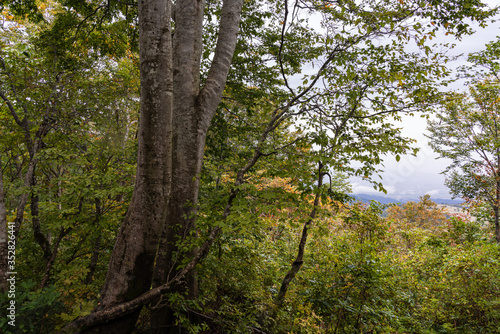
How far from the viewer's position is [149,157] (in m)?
2.46

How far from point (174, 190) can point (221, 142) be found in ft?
5.89

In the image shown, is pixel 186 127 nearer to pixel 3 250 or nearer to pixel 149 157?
pixel 149 157

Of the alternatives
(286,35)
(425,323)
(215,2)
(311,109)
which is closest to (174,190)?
(311,109)

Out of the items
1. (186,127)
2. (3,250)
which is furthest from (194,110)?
(3,250)

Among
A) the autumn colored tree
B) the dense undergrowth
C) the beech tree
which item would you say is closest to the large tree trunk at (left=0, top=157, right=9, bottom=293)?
the dense undergrowth

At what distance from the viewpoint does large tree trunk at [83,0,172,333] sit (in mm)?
2424

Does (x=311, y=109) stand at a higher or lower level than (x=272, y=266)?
higher

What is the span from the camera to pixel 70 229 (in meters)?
4.60

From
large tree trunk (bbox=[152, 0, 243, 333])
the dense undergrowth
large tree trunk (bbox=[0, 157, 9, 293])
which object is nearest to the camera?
large tree trunk (bbox=[152, 0, 243, 333])

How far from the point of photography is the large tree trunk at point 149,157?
2424 mm

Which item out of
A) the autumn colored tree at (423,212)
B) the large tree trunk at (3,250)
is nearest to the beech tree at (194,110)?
the large tree trunk at (3,250)

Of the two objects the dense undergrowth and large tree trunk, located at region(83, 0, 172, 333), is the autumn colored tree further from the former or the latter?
large tree trunk, located at region(83, 0, 172, 333)

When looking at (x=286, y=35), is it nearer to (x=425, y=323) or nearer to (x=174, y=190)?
(x=174, y=190)

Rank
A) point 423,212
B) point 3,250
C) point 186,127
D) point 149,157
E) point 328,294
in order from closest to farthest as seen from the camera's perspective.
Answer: point 149,157, point 186,127, point 3,250, point 328,294, point 423,212
